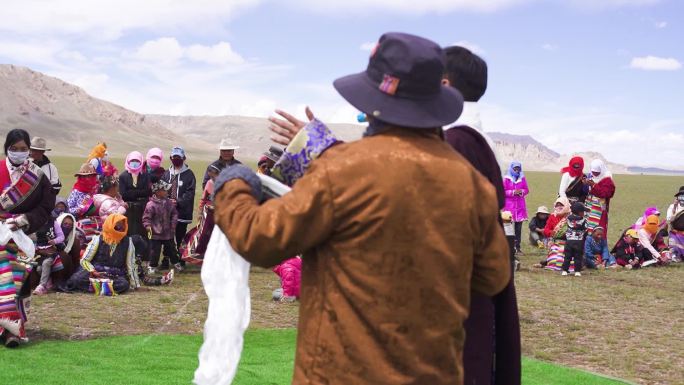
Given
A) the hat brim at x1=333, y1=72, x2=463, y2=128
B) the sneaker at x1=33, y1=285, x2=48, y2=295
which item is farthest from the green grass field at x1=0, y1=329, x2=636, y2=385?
the hat brim at x1=333, y1=72, x2=463, y2=128

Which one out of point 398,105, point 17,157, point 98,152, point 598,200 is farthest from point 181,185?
point 398,105

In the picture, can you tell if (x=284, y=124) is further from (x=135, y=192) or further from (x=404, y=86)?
(x=135, y=192)

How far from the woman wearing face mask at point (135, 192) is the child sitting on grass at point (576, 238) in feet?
20.7

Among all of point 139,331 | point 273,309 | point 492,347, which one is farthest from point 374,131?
point 273,309

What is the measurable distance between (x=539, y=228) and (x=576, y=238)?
12.8 feet

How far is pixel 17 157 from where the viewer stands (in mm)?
6141

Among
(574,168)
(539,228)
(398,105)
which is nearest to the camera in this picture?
(398,105)

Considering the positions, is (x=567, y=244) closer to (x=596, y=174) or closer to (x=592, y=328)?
(x=596, y=174)

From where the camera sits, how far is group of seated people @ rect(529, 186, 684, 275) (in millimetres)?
12859

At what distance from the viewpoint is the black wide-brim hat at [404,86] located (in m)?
2.32

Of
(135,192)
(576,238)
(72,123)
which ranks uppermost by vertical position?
(72,123)

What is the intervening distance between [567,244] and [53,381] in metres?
8.89

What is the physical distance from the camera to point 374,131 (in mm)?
2391

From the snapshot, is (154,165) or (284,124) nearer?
(284,124)
